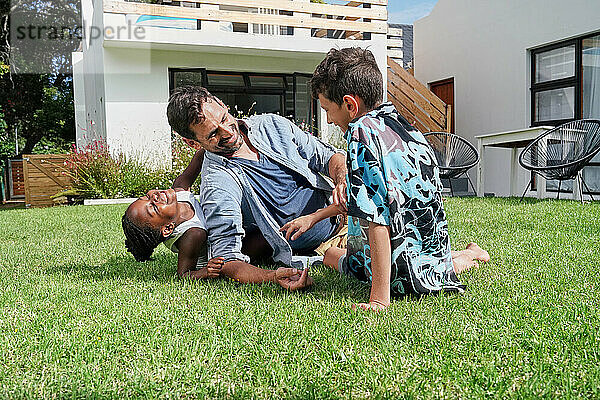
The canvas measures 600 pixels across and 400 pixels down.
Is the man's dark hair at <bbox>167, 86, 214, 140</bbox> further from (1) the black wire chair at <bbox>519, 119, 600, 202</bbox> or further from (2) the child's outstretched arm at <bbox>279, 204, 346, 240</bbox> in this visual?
(1) the black wire chair at <bbox>519, 119, 600, 202</bbox>

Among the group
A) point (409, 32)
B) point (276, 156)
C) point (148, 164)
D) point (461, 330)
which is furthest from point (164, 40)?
point (409, 32)

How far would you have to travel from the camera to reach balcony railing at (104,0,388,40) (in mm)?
10258

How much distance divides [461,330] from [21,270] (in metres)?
2.99

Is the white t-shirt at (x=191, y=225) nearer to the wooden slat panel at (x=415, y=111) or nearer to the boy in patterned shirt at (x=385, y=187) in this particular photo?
the boy in patterned shirt at (x=385, y=187)

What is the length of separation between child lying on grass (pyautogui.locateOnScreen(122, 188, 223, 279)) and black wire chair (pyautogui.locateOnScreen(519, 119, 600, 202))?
5512mm

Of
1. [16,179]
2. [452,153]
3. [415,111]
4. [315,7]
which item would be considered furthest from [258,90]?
[16,179]

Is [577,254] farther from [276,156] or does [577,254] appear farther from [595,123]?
[595,123]

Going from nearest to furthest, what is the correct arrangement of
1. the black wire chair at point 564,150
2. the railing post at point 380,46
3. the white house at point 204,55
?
the black wire chair at point 564,150, the white house at point 204,55, the railing post at point 380,46

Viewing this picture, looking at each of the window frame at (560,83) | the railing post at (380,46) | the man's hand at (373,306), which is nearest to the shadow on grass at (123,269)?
the man's hand at (373,306)

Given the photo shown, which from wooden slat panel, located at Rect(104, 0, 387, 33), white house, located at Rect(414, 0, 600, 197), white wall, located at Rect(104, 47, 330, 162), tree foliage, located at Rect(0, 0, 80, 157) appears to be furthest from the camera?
tree foliage, located at Rect(0, 0, 80, 157)

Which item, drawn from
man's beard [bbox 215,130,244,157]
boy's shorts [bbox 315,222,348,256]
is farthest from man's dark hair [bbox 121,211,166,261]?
boy's shorts [bbox 315,222,348,256]

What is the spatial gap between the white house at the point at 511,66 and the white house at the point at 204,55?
7.95ft

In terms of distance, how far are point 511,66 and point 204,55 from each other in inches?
257

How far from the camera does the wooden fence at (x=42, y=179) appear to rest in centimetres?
1089
